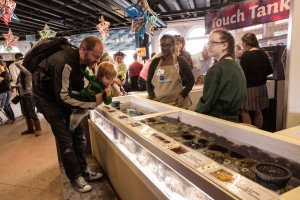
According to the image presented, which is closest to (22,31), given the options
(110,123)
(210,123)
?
(110,123)

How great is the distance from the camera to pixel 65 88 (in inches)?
74.0

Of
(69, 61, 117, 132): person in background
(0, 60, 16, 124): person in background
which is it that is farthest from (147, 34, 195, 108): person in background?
(0, 60, 16, 124): person in background

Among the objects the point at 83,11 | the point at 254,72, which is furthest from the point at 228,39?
the point at 83,11

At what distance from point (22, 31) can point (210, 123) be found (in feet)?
43.9

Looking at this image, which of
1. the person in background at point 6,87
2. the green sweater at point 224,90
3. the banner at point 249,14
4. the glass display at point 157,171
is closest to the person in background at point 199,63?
the banner at point 249,14

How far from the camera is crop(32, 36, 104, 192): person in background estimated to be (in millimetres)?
1891

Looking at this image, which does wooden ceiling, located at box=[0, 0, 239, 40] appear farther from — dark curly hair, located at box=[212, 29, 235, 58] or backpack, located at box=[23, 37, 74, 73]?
dark curly hair, located at box=[212, 29, 235, 58]

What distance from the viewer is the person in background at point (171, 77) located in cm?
260

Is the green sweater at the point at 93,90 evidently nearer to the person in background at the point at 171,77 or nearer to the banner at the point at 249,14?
the person in background at the point at 171,77

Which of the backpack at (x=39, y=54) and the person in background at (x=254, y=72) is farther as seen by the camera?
the person in background at (x=254, y=72)

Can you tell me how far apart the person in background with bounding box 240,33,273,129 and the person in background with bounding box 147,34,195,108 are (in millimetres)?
1092

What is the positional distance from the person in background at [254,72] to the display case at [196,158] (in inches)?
68.3

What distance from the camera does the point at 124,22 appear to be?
10.8m

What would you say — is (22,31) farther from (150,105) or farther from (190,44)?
(150,105)
